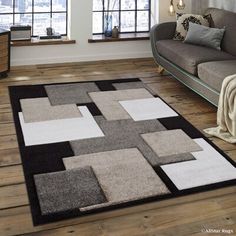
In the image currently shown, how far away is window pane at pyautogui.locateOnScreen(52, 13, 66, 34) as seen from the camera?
5605 mm

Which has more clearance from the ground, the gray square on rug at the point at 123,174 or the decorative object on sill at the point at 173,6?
the decorative object on sill at the point at 173,6

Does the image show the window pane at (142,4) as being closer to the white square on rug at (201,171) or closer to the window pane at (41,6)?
the window pane at (41,6)

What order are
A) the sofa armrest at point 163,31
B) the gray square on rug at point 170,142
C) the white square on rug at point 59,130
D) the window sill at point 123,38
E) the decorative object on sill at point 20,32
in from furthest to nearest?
1. the window sill at point 123,38
2. the decorative object on sill at point 20,32
3. the sofa armrest at point 163,31
4. the white square on rug at point 59,130
5. the gray square on rug at point 170,142

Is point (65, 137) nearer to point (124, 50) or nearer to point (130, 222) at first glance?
point (130, 222)

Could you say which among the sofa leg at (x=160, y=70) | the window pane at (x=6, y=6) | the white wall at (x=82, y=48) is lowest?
the sofa leg at (x=160, y=70)

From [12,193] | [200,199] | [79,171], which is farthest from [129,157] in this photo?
[12,193]

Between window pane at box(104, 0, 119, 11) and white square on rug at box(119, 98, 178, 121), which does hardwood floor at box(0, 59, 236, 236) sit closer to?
white square on rug at box(119, 98, 178, 121)

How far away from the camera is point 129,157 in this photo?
120 inches

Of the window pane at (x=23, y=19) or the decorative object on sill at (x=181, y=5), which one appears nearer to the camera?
the window pane at (x=23, y=19)

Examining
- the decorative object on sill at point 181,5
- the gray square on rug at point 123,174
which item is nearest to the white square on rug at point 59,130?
the gray square on rug at point 123,174

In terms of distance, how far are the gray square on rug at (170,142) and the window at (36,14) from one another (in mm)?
2840

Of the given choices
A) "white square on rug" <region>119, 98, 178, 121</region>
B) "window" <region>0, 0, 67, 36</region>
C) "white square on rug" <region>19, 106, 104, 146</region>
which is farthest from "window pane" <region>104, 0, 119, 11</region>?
"white square on rug" <region>19, 106, 104, 146</region>

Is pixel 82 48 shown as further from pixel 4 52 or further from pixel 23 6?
pixel 4 52

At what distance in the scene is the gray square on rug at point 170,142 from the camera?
10.3 feet
